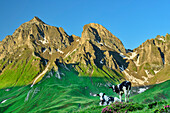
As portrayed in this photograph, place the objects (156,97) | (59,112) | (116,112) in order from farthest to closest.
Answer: (156,97) < (59,112) < (116,112)

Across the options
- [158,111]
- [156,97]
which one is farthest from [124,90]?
[156,97]

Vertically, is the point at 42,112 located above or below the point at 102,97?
below

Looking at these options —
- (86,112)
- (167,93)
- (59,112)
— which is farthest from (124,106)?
(167,93)

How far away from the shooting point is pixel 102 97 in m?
41.7

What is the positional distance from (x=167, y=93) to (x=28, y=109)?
489ft

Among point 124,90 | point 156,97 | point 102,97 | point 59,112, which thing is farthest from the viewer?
point 156,97

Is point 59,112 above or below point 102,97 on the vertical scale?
below

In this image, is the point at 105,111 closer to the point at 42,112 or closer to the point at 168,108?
the point at 168,108

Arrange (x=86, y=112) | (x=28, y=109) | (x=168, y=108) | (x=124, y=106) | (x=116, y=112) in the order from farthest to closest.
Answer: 1. (x=28, y=109)
2. (x=86, y=112)
3. (x=124, y=106)
4. (x=116, y=112)
5. (x=168, y=108)

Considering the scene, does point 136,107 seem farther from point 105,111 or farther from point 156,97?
point 156,97

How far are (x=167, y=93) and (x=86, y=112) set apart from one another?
455 ft

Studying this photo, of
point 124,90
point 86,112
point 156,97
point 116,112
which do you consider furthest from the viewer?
point 156,97

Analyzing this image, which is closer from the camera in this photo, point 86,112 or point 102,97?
point 86,112

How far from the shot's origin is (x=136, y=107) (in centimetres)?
2509
